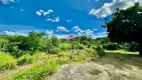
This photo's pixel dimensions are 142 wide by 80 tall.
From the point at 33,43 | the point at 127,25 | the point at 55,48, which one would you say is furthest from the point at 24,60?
the point at 127,25

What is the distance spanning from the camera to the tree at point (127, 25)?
20.6 meters

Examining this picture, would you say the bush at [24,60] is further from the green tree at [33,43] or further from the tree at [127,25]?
the tree at [127,25]

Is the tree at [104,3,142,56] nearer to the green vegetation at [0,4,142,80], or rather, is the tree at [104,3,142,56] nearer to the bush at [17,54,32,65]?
the green vegetation at [0,4,142,80]

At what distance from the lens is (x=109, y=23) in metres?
23.4

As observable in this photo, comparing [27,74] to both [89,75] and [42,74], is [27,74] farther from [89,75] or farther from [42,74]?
[89,75]

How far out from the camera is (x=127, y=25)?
20766mm

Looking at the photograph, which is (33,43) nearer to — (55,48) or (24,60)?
(55,48)

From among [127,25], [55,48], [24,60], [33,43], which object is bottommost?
[24,60]

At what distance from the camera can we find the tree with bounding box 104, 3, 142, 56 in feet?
67.7

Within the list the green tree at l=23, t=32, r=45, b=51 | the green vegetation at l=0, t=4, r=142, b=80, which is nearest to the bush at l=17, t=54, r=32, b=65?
the green vegetation at l=0, t=4, r=142, b=80

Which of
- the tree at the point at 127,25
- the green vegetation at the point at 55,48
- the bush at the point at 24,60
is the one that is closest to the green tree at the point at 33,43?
the green vegetation at the point at 55,48

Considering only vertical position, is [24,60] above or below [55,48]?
below

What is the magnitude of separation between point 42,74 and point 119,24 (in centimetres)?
1640

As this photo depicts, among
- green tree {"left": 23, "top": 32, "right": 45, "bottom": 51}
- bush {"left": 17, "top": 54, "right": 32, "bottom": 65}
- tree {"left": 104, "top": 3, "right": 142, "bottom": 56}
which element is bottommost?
bush {"left": 17, "top": 54, "right": 32, "bottom": 65}
